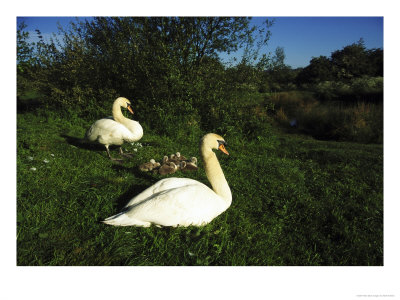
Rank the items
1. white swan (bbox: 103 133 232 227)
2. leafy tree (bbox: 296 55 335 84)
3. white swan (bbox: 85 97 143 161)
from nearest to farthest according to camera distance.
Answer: white swan (bbox: 103 133 232 227), white swan (bbox: 85 97 143 161), leafy tree (bbox: 296 55 335 84)

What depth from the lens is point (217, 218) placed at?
3283 mm

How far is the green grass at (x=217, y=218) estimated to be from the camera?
250cm

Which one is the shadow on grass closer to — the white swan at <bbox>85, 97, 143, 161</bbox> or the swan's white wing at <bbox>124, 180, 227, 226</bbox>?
the white swan at <bbox>85, 97, 143, 161</bbox>

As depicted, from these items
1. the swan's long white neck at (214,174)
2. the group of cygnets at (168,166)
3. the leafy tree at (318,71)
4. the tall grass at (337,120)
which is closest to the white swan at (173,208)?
the swan's long white neck at (214,174)

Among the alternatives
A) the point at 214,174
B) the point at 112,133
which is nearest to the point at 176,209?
the point at 214,174

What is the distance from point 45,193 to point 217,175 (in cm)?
284

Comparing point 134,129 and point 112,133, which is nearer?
point 112,133

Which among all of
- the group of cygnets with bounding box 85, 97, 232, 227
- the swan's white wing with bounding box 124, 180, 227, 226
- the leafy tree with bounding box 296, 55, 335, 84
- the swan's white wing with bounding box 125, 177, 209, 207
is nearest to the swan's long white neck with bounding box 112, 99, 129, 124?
the swan's white wing with bounding box 125, 177, 209, 207

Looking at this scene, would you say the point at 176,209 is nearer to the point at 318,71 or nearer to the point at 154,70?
the point at 154,70

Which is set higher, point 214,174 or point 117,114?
point 117,114

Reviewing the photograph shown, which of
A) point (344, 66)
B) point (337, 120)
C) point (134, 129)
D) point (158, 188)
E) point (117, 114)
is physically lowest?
point (158, 188)

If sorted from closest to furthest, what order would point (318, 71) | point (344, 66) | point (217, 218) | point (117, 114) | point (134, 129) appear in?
point (217, 218)
point (134, 129)
point (117, 114)
point (344, 66)
point (318, 71)

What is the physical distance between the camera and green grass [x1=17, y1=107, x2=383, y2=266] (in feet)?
8.20
